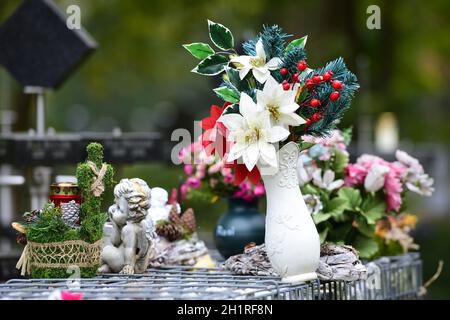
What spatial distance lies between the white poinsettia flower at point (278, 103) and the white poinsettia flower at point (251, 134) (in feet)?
0.14

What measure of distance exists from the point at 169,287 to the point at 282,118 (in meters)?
0.80

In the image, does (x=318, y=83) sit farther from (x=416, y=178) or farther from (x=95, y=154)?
(x=416, y=178)

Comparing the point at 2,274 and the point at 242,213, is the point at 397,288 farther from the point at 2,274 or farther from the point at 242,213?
the point at 2,274

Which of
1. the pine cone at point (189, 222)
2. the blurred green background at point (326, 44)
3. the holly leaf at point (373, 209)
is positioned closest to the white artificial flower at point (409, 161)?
the holly leaf at point (373, 209)

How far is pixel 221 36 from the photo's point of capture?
384 centimetres

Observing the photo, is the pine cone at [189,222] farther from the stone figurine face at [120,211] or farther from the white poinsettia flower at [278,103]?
the white poinsettia flower at [278,103]

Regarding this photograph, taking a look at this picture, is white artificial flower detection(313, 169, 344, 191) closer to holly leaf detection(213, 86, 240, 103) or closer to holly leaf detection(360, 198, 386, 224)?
holly leaf detection(360, 198, 386, 224)

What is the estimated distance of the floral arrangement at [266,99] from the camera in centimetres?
356

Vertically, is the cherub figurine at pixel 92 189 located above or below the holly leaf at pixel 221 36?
below

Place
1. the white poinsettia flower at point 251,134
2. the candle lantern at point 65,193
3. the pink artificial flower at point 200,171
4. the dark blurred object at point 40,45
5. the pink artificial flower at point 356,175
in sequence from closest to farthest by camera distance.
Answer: the white poinsettia flower at point 251,134
the candle lantern at point 65,193
the pink artificial flower at point 356,175
the pink artificial flower at point 200,171
the dark blurred object at point 40,45

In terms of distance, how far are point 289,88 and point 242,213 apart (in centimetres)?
146

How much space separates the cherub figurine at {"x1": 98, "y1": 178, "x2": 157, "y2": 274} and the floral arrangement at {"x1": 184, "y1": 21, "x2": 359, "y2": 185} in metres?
0.36

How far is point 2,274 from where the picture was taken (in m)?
6.38
